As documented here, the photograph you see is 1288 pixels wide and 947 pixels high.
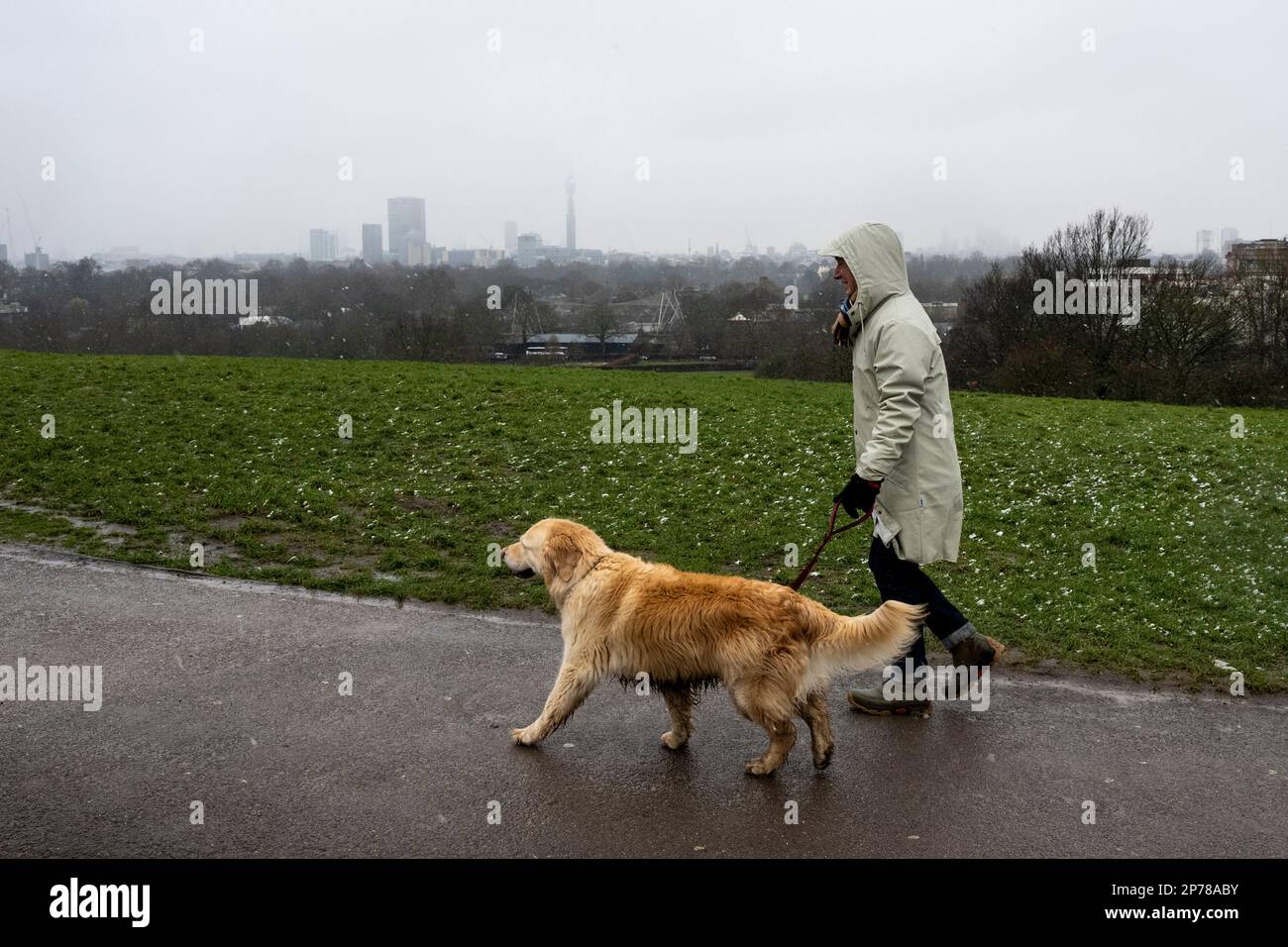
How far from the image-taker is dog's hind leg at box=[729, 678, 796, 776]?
16.3ft

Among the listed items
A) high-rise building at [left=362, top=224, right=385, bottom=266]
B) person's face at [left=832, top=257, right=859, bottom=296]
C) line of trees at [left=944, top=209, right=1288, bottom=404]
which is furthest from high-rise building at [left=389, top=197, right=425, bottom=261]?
person's face at [left=832, top=257, right=859, bottom=296]

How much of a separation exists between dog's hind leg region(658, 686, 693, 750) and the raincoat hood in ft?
8.08

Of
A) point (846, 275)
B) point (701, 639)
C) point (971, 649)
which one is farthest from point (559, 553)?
point (971, 649)

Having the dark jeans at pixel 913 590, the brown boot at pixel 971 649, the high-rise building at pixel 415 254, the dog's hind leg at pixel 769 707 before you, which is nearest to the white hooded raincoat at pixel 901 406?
the dark jeans at pixel 913 590

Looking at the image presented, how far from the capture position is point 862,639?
493cm

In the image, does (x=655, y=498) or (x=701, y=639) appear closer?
(x=701, y=639)

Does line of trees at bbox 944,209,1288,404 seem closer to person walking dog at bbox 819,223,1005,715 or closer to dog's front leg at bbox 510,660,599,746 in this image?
person walking dog at bbox 819,223,1005,715

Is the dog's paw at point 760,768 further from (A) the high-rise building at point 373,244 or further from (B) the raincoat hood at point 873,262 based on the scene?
(A) the high-rise building at point 373,244

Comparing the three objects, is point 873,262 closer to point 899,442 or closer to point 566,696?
point 899,442

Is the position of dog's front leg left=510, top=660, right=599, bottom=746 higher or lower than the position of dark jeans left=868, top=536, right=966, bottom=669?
lower

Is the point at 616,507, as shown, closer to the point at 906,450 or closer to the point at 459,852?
the point at 906,450

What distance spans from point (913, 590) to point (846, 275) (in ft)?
6.34

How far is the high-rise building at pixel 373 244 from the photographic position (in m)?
59.8

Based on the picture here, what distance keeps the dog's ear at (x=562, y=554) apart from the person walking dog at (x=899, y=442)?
155 cm
